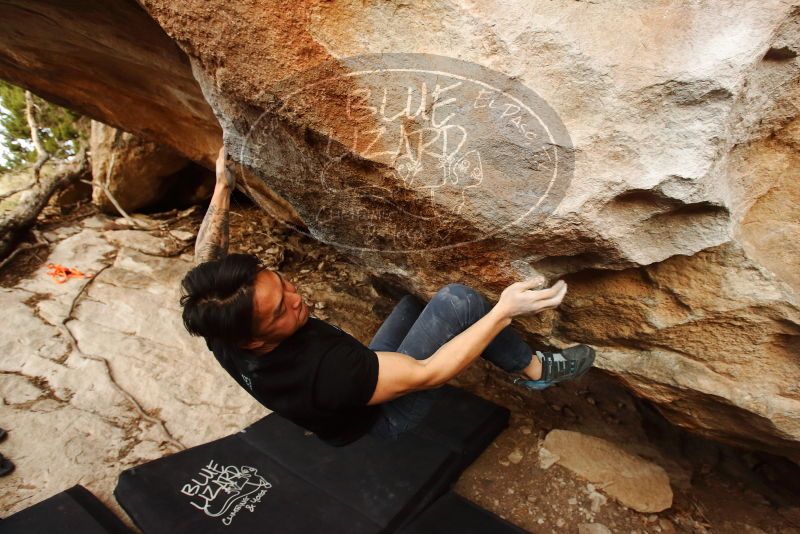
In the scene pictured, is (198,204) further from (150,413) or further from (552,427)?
(552,427)

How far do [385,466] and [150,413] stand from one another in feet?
4.75

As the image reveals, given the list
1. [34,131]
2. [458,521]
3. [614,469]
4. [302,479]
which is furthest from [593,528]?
[34,131]

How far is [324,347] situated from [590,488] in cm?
160

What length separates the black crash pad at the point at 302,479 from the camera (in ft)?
6.50

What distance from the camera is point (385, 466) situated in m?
2.23

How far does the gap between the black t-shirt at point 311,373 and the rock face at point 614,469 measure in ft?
4.55

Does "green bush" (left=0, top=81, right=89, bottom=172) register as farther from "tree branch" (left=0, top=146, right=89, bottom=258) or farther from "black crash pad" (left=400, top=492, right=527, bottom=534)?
"black crash pad" (left=400, top=492, right=527, bottom=534)

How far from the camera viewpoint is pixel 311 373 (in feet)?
4.37

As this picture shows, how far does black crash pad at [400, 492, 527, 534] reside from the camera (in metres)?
1.90

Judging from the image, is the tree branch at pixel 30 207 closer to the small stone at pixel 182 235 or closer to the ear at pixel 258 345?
the small stone at pixel 182 235

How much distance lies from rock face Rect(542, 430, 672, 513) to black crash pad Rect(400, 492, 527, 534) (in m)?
0.54

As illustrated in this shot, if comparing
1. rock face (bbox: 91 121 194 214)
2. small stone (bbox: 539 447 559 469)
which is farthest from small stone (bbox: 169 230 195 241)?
small stone (bbox: 539 447 559 469)

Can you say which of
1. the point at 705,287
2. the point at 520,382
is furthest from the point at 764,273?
the point at 520,382

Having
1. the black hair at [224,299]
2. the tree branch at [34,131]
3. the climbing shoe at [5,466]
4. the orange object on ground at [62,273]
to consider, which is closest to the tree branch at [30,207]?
the tree branch at [34,131]
